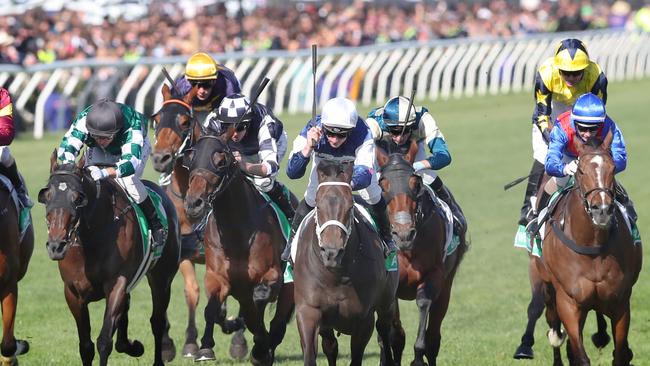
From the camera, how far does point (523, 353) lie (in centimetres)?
1112

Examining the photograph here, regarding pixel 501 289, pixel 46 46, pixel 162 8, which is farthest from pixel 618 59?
pixel 501 289

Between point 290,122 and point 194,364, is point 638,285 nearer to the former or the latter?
point 194,364

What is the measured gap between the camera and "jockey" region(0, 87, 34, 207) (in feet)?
32.1

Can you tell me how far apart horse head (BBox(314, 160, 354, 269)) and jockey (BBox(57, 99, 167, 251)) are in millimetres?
1923

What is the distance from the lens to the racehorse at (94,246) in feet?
29.8

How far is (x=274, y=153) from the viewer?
33.9 feet

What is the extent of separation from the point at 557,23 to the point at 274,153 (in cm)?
2801

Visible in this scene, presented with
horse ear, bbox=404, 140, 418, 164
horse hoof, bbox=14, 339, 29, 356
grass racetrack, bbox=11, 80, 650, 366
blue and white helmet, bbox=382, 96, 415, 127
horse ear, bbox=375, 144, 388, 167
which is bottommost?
grass racetrack, bbox=11, 80, 650, 366

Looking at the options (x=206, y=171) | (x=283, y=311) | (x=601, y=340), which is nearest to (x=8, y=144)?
(x=206, y=171)

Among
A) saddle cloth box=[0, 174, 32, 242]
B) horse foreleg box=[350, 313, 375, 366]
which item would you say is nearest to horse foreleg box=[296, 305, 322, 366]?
horse foreleg box=[350, 313, 375, 366]

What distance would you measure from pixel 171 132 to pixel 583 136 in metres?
3.06

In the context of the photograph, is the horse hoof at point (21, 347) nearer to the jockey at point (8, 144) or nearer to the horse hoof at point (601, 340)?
the jockey at point (8, 144)

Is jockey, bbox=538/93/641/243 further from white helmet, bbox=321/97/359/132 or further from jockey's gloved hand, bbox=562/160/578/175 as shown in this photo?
white helmet, bbox=321/97/359/132

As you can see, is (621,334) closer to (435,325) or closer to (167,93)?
(435,325)
